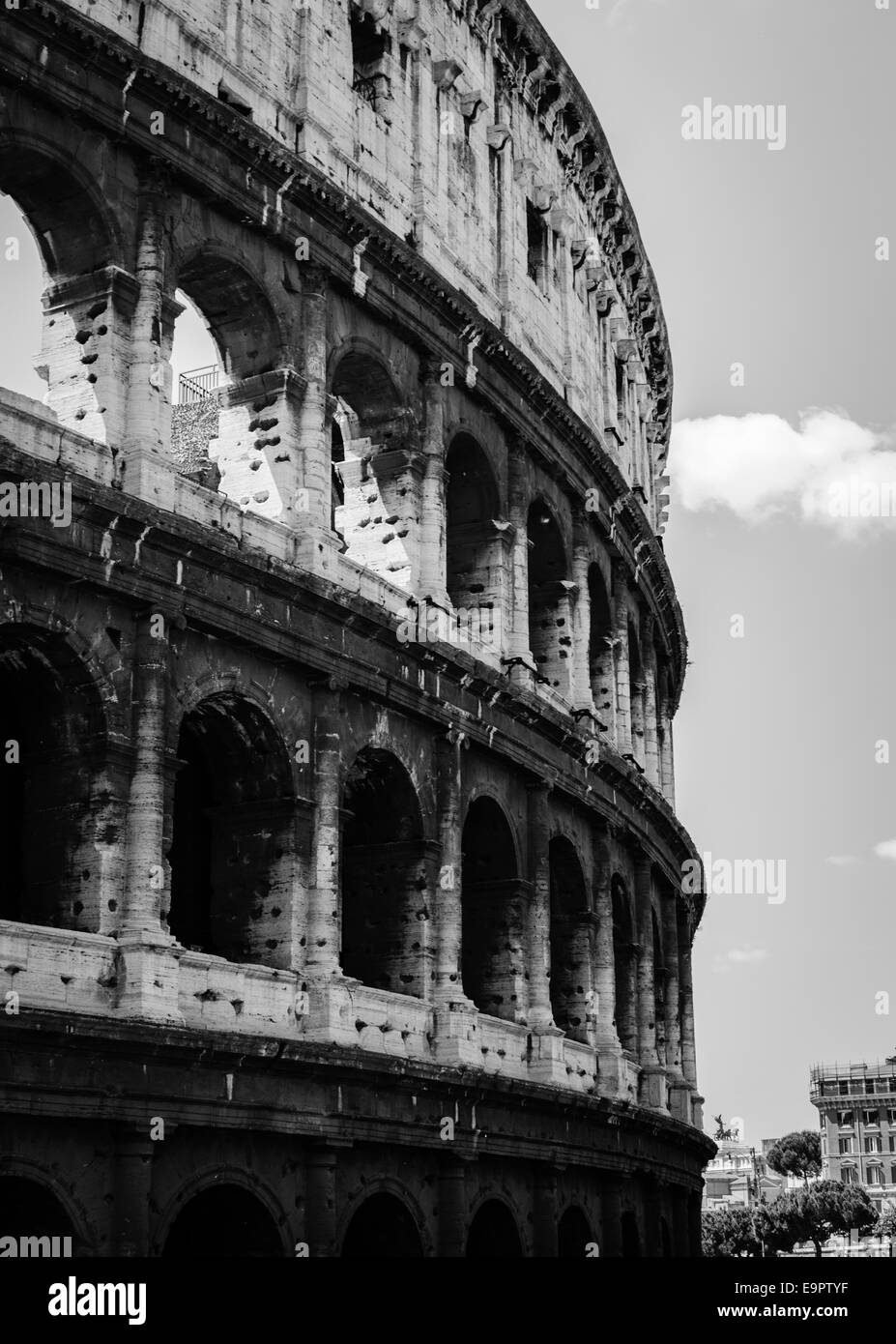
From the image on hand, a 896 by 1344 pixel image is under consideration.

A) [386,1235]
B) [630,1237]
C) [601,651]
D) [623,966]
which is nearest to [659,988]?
[623,966]

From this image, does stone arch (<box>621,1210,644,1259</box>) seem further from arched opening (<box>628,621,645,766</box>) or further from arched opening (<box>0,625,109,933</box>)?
arched opening (<box>0,625,109,933</box>)

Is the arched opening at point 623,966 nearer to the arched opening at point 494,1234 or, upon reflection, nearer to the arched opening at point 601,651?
the arched opening at point 601,651

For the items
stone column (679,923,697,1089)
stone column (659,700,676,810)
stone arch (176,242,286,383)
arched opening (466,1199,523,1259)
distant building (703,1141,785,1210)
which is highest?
stone arch (176,242,286,383)

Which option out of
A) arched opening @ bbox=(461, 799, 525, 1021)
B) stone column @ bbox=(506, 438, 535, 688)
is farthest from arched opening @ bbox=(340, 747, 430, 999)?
stone column @ bbox=(506, 438, 535, 688)

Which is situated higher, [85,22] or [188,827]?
[85,22]

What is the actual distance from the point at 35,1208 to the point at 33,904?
263cm

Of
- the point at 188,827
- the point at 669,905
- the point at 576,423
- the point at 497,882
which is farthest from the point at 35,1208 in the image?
the point at 669,905

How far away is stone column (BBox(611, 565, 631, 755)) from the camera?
28964 mm

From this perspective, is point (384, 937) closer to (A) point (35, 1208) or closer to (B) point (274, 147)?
(A) point (35, 1208)

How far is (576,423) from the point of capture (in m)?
27.0

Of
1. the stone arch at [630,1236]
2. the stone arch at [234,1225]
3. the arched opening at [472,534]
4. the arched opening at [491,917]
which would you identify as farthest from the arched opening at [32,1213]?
the stone arch at [630,1236]

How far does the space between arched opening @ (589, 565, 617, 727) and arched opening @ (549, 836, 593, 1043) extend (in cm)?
353

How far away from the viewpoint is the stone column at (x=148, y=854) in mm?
16438

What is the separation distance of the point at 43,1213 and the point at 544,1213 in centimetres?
875
